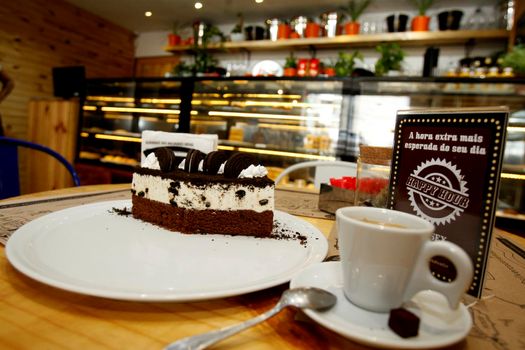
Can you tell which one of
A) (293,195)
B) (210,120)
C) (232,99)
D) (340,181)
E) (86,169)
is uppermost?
(232,99)

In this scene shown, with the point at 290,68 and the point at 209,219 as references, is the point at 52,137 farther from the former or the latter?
the point at 209,219

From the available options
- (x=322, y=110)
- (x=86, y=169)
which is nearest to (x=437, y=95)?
(x=322, y=110)

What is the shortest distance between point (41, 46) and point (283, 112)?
483 cm

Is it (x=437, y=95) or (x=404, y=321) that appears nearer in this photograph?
(x=404, y=321)

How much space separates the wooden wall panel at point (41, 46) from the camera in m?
5.43

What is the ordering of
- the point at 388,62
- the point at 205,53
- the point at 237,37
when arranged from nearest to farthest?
the point at 388,62 < the point at 237,37 < the point at 205,53

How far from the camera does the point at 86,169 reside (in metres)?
5.18

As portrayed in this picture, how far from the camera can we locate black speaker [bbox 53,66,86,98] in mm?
5229

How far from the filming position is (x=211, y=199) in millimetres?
1164

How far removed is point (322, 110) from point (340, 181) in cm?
252

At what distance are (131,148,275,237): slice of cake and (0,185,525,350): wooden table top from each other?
50 centimetres

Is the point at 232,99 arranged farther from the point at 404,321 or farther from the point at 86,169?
the point at 404,321

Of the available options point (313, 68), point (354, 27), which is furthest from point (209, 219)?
point (354, 27)

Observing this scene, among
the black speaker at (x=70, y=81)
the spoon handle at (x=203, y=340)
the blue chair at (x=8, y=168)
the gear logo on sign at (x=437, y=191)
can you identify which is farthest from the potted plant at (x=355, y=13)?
the spoon handle at (x=203, y=340)
